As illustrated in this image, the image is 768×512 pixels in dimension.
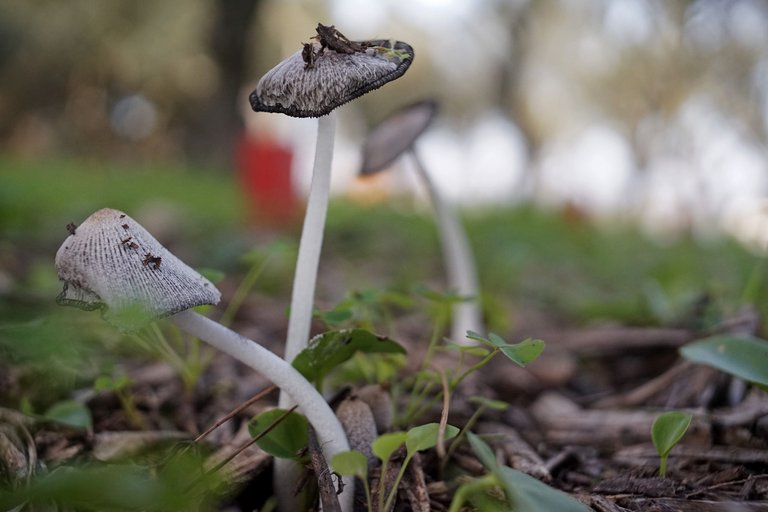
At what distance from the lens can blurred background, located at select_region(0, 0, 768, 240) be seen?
11.0 metres

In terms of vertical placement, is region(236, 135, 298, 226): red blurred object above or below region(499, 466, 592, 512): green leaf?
above

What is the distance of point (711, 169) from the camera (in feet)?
53.5

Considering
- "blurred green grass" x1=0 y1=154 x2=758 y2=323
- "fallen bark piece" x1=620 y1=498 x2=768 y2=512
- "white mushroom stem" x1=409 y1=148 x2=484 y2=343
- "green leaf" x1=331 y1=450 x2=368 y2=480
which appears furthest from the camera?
"blurred green grass" x1=0 y1=154 x2=758 y2=323

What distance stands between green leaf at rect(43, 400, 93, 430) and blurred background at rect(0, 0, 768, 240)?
145 inches

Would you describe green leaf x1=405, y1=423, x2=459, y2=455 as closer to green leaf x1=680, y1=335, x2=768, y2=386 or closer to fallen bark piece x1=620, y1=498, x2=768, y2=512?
fallen bark piece x1=620, y1=498, x2=768, y2=512

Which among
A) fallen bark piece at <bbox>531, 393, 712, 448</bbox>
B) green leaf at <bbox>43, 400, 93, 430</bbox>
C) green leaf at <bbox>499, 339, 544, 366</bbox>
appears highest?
green leaf at <bbox>499, 339, 544, 366</bbox>

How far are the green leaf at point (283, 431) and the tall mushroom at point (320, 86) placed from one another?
0.41ft

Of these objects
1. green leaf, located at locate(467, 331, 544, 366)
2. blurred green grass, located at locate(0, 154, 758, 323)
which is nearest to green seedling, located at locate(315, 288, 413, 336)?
green leaf, located at locate(467, 331, 544, 366)

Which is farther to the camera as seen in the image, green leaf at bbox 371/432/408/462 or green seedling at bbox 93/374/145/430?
green seedling at bbox 93/374/145/430

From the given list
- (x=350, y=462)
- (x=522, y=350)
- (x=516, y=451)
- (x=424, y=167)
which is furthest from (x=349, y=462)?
(x=424, y=167)

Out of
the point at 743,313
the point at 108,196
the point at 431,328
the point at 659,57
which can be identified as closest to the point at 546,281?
the point at 431,328

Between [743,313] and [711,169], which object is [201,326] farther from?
[711,169]

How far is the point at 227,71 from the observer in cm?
1084

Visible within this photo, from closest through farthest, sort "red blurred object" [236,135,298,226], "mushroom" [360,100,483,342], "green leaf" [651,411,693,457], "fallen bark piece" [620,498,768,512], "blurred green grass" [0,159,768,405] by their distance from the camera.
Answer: "fallen bark piece" [620,498,768,512]
"green leaf" [651,411,693,457]
"blurred green grass" [0,159,768,405]
"mushroom" [360,100,483,342]
"red blurred object" [236,135,298,226]
